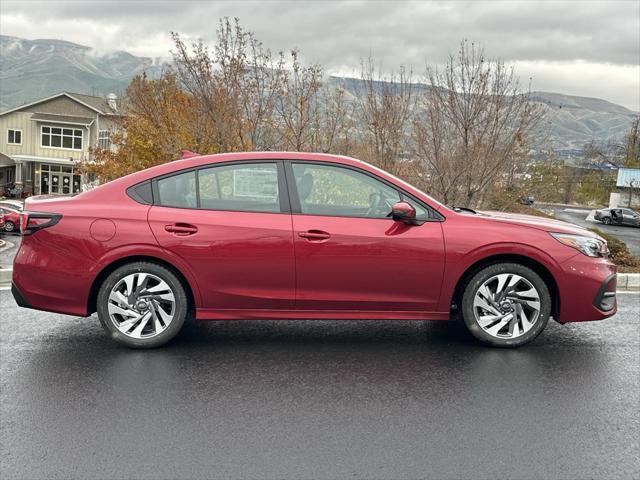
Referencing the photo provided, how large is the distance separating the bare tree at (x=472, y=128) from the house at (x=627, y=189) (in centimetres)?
6524

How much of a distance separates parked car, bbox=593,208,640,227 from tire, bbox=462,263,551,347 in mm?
56587

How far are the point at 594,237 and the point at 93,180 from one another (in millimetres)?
42996

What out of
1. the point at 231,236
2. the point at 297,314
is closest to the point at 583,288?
the point at 297,314

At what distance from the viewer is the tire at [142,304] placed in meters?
5.36

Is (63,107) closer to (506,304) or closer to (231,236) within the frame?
(231,236)

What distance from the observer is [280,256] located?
5367mm

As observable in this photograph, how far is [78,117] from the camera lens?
59938 mm

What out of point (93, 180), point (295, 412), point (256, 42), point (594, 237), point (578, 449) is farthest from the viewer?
point (93, 180)

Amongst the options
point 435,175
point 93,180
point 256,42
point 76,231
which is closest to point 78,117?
point 93,180

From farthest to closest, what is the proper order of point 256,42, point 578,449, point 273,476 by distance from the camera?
point 256,42 → point 578,449 → point 273,476

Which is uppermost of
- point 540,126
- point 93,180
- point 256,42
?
point 256,42

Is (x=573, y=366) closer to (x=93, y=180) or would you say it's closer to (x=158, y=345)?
(x=158, y=345)

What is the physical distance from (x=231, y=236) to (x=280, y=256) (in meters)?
0.41

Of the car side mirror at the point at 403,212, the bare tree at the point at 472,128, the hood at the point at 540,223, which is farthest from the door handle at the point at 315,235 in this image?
the bare tree at the point at 472,128
